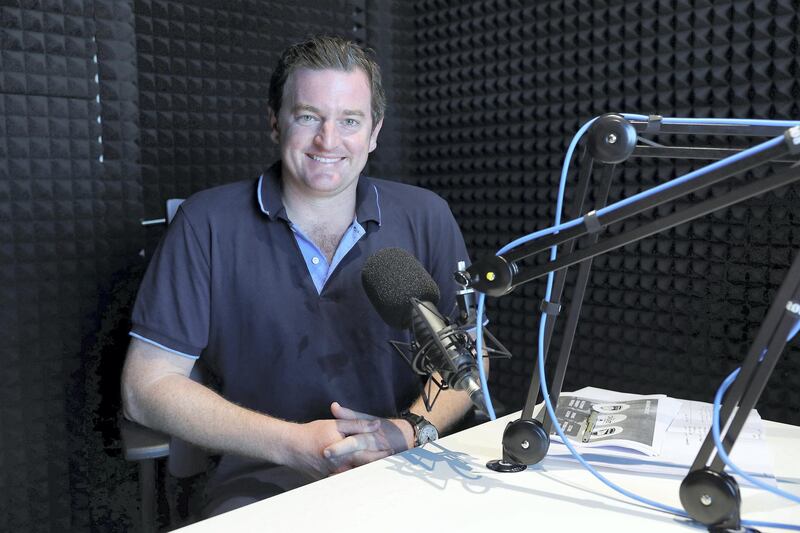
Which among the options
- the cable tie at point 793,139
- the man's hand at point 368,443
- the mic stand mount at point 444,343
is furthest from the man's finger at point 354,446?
the cable tie at point 793,139

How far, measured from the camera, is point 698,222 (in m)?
2.14

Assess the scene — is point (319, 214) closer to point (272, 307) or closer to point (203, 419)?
point (272, 307)

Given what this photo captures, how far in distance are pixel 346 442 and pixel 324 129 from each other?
2.49 feet

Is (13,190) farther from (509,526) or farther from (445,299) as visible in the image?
(509,526)

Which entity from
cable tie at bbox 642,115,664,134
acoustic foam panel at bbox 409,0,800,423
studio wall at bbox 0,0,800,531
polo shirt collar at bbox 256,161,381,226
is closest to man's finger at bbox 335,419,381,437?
polo shirt collar at bbox 256,161,381,226

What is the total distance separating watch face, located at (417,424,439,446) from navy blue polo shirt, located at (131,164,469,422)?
1.28 feet

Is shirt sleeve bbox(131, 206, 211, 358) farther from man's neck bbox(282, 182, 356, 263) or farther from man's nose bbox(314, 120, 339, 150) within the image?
man's nose bbox(314, 120, 339, 150)

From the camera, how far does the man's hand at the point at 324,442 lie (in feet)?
4.33

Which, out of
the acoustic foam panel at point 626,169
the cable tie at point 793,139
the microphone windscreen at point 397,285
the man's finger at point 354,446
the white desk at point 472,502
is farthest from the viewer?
the acoustic foam panel at point 626,169

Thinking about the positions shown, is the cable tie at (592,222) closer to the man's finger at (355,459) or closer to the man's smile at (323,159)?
the man's finger at (355,459)

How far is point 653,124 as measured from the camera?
96cm

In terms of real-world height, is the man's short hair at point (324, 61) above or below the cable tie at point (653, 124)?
above

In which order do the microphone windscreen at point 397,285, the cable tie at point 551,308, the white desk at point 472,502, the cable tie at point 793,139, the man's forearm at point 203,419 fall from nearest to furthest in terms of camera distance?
the cable tie at point 793,139, the white desk at point 472,502, the cable tie at point 551,308, the microphone windscreen at point 397,285, the man's forearm at point 203,419

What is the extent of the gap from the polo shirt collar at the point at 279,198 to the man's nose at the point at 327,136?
16cm
